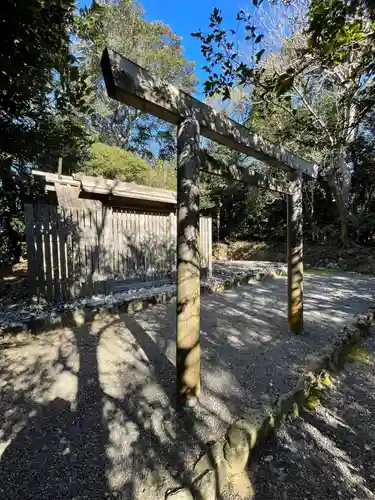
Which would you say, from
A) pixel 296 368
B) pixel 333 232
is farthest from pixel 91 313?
pixel 333 232

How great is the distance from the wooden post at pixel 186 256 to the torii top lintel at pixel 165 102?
0.12m

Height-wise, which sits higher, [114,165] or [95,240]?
[114,165]

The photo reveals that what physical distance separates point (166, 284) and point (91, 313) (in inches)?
108

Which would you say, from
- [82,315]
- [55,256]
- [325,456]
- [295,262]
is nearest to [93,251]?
[55,256]

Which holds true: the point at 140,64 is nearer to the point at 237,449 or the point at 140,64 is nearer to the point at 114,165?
the point at 114,165

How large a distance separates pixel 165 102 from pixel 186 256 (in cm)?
102

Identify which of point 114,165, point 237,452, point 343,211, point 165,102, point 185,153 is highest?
point 114,165

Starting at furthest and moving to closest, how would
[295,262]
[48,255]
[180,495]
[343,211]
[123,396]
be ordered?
[343,211]
[48,255]
[295,262]
[123,396]
[180,495]

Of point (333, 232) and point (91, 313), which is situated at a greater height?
point (333, 232)

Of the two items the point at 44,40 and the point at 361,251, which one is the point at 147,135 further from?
the point at 44,40

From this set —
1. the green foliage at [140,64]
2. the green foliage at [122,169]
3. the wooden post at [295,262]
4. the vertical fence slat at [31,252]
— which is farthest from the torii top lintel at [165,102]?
the green foliage at [140,64]

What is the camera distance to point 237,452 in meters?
1.57

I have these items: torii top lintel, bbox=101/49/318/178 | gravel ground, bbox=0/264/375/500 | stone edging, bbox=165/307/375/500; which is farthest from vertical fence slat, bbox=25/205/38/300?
stone edging, bbox=165/307/375/500

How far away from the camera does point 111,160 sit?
1149cm
